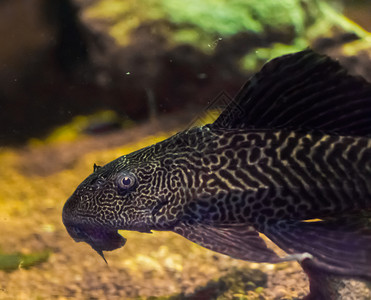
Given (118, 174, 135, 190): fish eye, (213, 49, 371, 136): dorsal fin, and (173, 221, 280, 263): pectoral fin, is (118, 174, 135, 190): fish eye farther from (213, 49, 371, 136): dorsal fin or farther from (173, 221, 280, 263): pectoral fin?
(213, 49, 371, 136): dorsal fin

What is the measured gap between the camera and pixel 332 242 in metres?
1.94

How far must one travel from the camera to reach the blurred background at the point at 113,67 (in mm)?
4531

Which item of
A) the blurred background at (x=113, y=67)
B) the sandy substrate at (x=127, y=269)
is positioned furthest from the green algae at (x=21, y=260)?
the blurred background at (x=113, y=67)

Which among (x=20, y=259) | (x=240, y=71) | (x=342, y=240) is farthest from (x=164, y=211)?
(x=240, y=71)

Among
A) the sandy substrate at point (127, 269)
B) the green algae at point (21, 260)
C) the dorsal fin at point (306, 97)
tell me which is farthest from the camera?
the green algae at point (21, 260)

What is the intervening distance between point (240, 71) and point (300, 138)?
2.76 m

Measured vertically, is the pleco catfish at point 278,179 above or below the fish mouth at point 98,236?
above

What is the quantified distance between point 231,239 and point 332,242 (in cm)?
51

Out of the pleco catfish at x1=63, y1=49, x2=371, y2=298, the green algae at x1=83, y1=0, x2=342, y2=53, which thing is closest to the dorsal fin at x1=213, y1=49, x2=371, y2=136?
the pleco catfish at x1=63, y1=49, x2=371, y2=298

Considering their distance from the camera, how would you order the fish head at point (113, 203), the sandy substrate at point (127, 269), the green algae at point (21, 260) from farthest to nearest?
the green algae at point (21, 260)
the sandy substrate at point (127, 269)
the fish head at point (113, 203)

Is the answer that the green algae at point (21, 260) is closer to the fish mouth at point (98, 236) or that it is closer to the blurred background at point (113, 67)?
the blurred background at point (113, 67)

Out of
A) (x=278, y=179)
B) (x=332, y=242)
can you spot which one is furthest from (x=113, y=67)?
(x=332, y=242)

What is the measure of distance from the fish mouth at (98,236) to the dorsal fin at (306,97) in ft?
3.40

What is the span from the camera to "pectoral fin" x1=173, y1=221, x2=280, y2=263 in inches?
74.3
